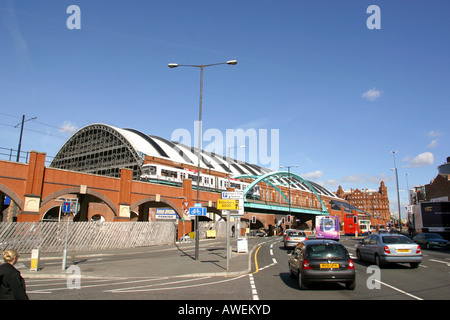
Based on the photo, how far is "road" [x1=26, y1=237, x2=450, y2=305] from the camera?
880 cm

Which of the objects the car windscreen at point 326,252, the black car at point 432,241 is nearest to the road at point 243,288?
the car windscreen at point 326,252

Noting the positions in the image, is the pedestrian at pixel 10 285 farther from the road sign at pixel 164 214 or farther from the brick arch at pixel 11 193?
the road sign at pixel 164 214

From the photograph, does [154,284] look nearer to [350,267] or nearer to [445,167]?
[350,267]

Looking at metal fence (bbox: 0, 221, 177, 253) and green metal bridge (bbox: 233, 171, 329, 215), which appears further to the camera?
green metal bridge (bbox: 233, 171, 329, 215)

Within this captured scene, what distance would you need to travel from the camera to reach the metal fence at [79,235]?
73.1ft

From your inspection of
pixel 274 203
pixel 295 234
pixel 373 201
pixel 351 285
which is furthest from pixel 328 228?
pixel 373 201

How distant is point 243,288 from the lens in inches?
403

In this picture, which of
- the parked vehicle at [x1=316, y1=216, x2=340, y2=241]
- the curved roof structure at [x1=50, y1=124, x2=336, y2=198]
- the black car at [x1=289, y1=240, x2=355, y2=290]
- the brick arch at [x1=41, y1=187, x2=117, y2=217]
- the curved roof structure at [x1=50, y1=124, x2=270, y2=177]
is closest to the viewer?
the black car at [x1=289, y1=240, x2=355, y2=290]

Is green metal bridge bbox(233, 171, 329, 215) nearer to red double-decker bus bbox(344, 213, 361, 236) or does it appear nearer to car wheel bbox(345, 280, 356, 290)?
red double-decker bus bbox(344, 213, 361, 236)

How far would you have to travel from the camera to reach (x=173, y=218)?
5853cm

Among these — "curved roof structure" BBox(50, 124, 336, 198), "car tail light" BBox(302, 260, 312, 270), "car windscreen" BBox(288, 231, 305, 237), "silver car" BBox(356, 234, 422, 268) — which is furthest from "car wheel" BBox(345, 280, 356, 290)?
"curved roof structure" BBox(50, 124, 336, 198)

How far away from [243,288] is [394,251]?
788 centimetres

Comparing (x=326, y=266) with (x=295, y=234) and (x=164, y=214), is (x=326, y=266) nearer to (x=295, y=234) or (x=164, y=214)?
(x=295, y=234)

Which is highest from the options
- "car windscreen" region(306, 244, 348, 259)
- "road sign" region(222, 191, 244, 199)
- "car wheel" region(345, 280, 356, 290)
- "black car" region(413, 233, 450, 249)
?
"road sign" region(222, 191, 244, 199)
